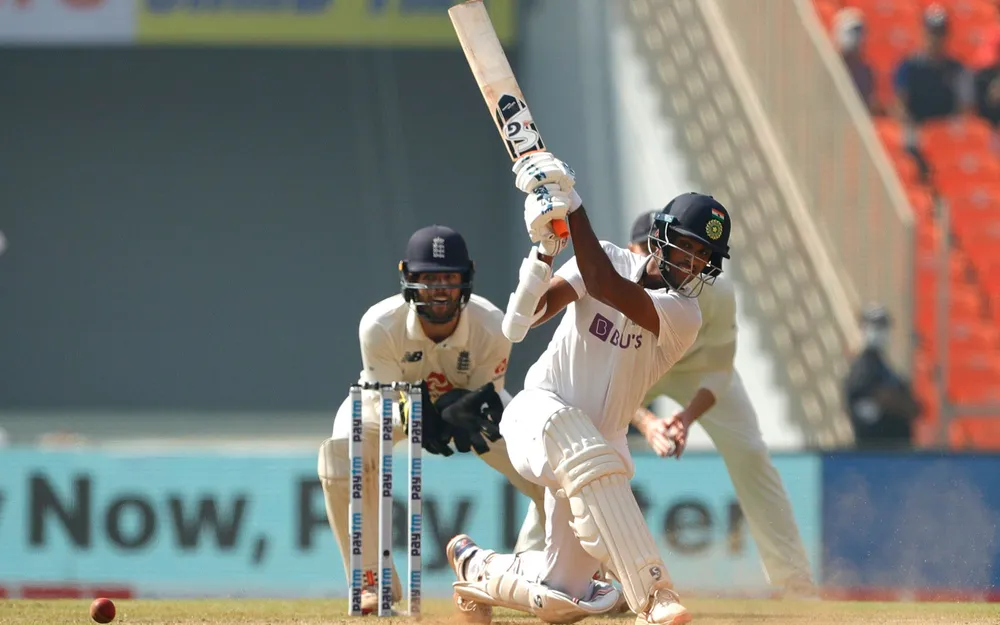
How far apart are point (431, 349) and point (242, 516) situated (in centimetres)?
298

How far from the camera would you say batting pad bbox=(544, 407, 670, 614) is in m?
5.21

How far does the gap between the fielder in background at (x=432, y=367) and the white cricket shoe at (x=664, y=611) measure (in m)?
1.22

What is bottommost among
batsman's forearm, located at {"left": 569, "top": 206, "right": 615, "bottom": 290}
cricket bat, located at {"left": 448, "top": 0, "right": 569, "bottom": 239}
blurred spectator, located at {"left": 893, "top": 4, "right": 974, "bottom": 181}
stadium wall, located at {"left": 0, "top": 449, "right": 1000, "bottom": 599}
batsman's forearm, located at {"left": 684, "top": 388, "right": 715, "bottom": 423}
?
stadium wall, located at {"left": 0, "top": 449, "right": 1000, "bottom": 599}

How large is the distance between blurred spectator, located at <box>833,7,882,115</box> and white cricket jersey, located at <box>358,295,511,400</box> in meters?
6.79

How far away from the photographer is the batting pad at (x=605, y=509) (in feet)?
17.1

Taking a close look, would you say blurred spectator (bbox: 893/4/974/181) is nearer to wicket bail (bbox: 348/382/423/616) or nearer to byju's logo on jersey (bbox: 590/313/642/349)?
wicket bail (bbox: 348/382/423/616)

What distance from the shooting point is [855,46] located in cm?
1262

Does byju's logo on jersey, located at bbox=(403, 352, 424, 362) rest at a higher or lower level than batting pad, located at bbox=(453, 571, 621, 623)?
higher

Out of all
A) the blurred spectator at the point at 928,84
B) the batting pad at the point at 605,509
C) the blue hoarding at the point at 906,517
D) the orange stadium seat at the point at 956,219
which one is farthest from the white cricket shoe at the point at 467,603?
the blurred spectator at the point at 928,84

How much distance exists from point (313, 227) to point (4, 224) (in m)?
3.23

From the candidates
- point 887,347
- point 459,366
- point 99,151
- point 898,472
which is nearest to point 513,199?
point 99,151

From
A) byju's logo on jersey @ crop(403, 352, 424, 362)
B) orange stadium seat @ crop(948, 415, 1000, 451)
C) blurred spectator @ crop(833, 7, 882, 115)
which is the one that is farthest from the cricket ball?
blurred spectator @ crop(833, 7, 882, 115)

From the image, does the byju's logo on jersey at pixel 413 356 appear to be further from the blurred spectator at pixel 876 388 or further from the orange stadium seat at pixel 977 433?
the orange stadium seat at pixel 977 433

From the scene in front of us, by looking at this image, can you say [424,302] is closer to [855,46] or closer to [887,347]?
[887,347]
